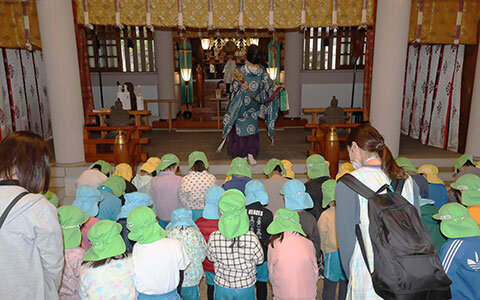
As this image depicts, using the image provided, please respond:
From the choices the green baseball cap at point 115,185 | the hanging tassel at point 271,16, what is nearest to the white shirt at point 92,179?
the green baseball cap at point 115,185

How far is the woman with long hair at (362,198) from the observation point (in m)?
1.94

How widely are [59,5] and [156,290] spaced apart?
5394 mm

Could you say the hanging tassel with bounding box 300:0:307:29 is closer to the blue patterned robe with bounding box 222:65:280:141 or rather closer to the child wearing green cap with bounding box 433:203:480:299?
the blue patterned robe with bounding box 222:65:280:141

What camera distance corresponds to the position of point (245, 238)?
8.37 feet

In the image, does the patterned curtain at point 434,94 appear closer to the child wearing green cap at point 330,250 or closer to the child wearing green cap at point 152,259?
the child wearing green cap at point 330,250

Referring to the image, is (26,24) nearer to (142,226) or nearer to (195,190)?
(195,190)

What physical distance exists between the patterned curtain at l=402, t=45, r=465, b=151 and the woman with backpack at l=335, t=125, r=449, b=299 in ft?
21.8

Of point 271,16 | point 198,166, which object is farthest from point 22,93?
point 198,166

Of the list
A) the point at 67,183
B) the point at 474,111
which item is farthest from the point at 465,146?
the point at 67,183

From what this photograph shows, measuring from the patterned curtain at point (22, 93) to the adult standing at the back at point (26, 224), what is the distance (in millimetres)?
6893

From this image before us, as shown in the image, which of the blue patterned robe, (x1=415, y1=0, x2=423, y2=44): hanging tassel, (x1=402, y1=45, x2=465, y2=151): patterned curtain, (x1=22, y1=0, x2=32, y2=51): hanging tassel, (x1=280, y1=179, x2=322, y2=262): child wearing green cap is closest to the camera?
(x1=280, y1=179, x2=322, y2=262): child wearing green cap

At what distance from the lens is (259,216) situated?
2938 mm

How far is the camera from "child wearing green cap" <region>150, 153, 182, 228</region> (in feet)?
12.5

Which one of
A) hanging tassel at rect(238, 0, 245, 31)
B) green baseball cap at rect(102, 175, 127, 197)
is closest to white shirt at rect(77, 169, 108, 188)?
green baseball cap at rect(102, 175, 127, 197)
